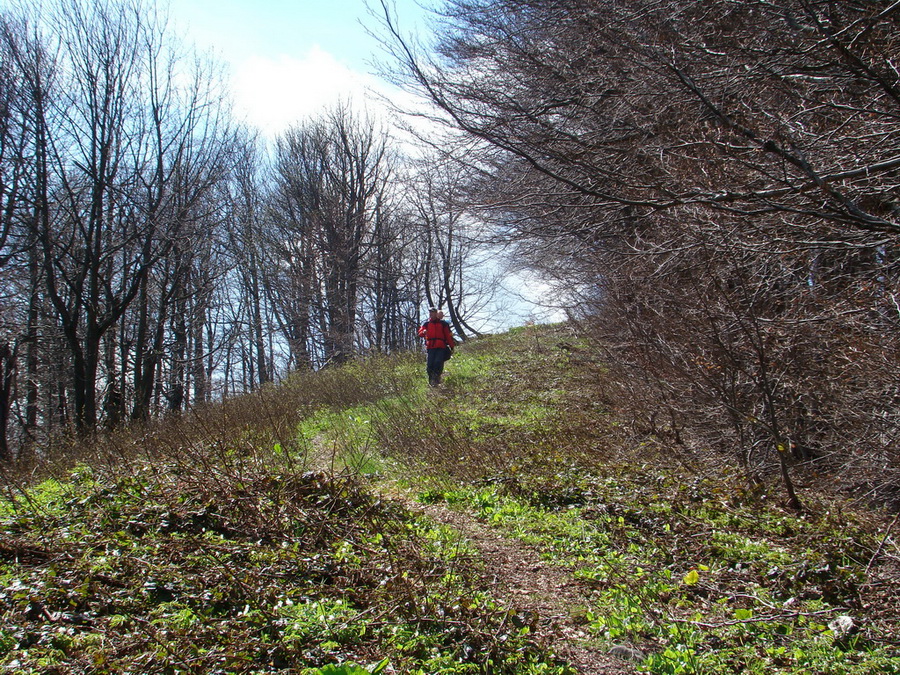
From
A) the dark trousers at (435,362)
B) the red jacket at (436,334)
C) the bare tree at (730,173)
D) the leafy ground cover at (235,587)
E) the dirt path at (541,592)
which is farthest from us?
the dark trousers at (435,362)

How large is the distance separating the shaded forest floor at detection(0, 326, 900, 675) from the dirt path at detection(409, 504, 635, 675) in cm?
2

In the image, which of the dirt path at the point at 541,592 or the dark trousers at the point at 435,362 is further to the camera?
the dark trousers at the point at 435,362

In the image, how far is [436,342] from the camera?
517 inches

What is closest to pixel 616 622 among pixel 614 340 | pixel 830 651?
pixel 830 651

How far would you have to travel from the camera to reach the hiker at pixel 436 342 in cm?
1314

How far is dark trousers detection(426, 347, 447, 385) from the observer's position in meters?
13.3

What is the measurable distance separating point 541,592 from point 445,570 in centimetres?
67

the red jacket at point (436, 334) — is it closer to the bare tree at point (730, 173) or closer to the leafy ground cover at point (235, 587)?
the bare tree at point (730, 173)

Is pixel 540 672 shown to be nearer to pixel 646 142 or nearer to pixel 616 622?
pixel 616 622

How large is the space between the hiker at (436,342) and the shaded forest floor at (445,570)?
19.3 ft

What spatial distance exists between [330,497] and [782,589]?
11.5ft

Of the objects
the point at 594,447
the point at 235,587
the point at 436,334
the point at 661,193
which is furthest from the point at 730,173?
the point at 436,334

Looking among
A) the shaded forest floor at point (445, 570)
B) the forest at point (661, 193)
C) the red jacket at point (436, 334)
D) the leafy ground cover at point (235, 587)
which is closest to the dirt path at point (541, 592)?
the shaded forest floor at point (445, 570)

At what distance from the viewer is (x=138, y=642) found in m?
2.87
